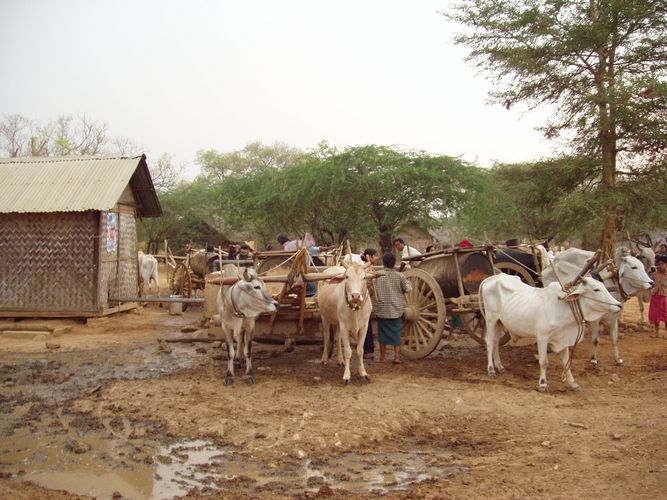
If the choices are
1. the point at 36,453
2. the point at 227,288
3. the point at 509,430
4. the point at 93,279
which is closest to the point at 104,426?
the point at 36,453

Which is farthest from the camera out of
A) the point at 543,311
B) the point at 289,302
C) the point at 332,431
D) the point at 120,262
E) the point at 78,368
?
the point at 120,262

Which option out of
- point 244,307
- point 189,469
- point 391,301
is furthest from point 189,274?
point 189,469

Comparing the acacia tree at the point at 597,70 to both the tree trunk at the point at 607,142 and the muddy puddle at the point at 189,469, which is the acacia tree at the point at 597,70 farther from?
the muddy puddle at the point at 189,469

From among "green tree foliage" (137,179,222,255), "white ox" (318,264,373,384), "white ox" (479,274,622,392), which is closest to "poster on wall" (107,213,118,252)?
"white ox" (318,264,373,384)

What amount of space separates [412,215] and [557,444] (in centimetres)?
A: 1436

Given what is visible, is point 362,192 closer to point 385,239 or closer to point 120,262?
point 385,239

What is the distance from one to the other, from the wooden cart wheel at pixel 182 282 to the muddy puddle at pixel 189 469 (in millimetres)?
11461

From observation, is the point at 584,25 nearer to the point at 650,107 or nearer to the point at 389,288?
the point at 650,107

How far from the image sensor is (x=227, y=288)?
873 cm

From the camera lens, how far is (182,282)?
17.8 metres

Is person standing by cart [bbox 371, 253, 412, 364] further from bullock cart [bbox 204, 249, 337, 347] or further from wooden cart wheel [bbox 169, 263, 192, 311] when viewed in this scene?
wooden cart wheel [bbox 169, 263, 192, 311]

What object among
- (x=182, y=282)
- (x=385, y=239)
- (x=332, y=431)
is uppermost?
(x=385, y=239)

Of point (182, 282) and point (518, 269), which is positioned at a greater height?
point (518, 269)

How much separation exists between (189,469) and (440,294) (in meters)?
4.92
